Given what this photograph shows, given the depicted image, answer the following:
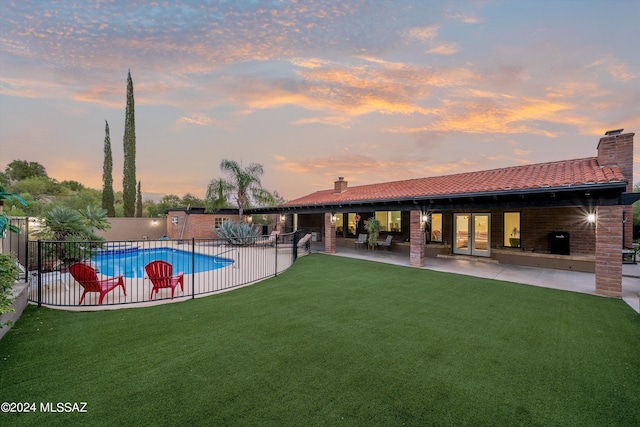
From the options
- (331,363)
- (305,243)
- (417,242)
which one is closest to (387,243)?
(305,243)

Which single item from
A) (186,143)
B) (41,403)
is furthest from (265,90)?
(41,403)

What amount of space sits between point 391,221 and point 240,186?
428 inches

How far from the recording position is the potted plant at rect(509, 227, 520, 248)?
11811mm

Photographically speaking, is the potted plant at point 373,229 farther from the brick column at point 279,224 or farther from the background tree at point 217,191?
the background tree at point 217,191

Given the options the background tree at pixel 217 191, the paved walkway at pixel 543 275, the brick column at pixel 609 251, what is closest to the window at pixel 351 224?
the paved walkway at pixel 543 275

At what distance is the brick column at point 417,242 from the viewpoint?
10.3 meters

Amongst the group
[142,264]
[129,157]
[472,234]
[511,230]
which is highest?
[129,157]

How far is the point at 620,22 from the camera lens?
8.78m

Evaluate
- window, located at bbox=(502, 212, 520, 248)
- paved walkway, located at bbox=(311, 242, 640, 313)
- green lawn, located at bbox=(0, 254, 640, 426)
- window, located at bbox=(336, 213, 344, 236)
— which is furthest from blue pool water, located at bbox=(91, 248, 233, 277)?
window, located at bbox=(502, 212, 520, 248)

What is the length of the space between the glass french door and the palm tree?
12.3 m

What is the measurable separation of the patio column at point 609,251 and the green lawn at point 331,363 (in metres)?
1.09

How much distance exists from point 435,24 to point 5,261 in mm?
12393

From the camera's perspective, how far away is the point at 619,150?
310 inches

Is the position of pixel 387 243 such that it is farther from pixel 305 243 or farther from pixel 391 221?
pixel 305 243
